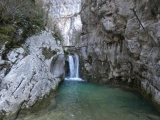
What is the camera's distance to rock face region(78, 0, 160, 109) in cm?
862

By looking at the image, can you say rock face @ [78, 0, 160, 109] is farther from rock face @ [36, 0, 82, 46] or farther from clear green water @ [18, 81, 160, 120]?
rock face @ [36, 0, 82, 46]

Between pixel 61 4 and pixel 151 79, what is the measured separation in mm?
43676

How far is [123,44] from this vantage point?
13.2 metres

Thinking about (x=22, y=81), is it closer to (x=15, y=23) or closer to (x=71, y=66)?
(x=15, y=23)

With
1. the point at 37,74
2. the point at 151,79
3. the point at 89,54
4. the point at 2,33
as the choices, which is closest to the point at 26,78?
the point at 37,74

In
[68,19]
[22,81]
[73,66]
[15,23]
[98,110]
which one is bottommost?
[98,110]

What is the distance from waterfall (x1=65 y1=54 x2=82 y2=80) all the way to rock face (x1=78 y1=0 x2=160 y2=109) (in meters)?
1.29

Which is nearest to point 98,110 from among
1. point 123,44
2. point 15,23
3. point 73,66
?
point 15,23

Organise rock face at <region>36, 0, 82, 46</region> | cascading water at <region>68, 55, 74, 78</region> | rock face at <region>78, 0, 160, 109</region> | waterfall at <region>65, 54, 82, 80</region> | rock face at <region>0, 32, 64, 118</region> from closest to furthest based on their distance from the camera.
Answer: rock face at <region>0, 32, 64, 118</region> < rock face at <region>78, 0, 160, 109</region> < waterfall at <region>65, 54, 82, 80</region> < cascading water at <region>68, 55, 74, 78</region> < rock face at <region>36, 0, 82, 46</region>

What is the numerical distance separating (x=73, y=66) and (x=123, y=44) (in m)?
7.58

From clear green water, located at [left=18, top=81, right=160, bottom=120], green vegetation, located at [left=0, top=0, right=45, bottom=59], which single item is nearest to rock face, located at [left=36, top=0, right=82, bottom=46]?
green vegetation, located at [left=0, top=0, right=45, bottom=59]

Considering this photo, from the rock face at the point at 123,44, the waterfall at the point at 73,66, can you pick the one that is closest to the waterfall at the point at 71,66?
the waterfall at the point at 73,66

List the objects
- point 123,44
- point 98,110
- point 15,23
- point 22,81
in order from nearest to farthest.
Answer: point 22,81 → point 98,110 → point 15,23 → point 123,44

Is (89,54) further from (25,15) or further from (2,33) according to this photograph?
(2,33)
